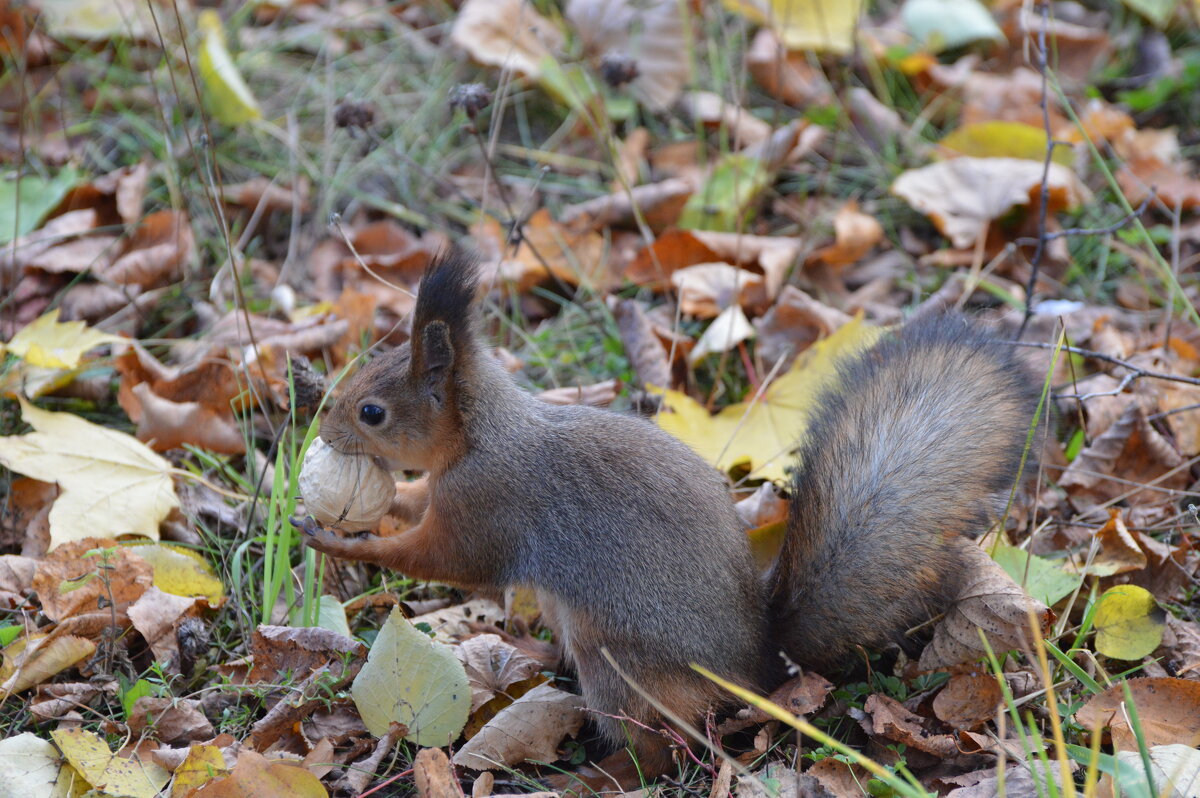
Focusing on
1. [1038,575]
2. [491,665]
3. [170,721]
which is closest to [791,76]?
[1038,575]

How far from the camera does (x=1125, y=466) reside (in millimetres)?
2625

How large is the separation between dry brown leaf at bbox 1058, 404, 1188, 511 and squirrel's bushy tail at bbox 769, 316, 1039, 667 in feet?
1.72

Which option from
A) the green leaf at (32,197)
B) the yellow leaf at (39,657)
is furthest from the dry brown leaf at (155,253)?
the yellow leaf at (39,657)

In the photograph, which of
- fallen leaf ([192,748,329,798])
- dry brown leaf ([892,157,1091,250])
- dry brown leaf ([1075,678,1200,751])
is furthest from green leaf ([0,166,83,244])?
dry brown leaf ([1075,678,1200,751])

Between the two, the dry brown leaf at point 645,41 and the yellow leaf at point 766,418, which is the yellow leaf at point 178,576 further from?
the dry brown leaf at point 645,41

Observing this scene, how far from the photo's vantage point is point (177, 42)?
354 cm

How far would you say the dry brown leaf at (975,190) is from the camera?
339 cm

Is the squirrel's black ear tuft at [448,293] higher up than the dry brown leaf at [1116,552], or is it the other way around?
the squirrel's black ear tuft at [448,293]

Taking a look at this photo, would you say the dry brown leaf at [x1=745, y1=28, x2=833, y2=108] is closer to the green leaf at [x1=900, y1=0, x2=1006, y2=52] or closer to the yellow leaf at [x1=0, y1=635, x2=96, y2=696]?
the green leaf at [x1=900, y1=0, x2=1006, y2=52]

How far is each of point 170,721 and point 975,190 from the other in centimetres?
274

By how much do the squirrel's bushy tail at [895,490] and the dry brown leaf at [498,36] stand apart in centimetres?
213

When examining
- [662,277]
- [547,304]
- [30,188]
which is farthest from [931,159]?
[30,188]

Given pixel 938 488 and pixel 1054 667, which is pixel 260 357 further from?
pixel 1054 667

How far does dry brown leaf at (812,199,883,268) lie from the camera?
3.36 m
